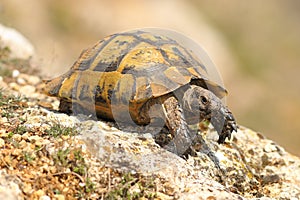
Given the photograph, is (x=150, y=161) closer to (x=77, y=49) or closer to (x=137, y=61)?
(x=137, y=61)

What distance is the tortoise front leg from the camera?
4598 mm

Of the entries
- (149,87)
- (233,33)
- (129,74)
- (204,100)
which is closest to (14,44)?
(129,74)

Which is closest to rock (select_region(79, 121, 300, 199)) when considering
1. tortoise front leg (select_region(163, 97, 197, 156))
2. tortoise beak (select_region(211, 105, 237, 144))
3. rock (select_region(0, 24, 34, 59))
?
tortoise front leg (select_region(163, 97, 197, 156))

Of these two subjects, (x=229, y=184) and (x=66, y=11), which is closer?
(x=229, y=184)

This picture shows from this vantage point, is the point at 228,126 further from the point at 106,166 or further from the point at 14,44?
the point at 14,44

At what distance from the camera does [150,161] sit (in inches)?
171

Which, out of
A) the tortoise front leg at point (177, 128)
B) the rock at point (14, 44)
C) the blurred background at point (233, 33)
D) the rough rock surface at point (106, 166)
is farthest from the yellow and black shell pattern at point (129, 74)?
the blurred background at point (233, 33)

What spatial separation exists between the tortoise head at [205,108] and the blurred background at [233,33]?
12409mm

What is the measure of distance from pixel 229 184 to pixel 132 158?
116 centimetres

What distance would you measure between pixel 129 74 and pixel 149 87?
0.30 metres

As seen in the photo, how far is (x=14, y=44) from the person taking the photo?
8719 millimetres

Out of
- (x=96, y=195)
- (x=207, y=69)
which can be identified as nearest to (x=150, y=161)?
(x=96, y=195)

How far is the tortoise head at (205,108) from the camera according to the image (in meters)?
4.86

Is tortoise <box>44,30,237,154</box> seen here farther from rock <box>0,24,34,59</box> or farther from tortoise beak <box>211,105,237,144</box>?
rock <box>0,24,34,59</box>
